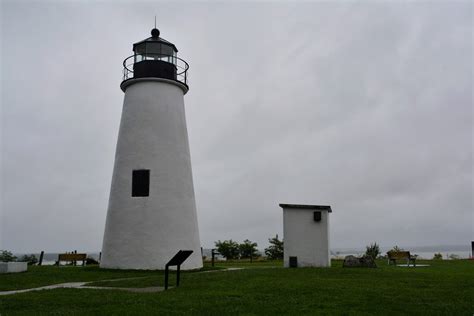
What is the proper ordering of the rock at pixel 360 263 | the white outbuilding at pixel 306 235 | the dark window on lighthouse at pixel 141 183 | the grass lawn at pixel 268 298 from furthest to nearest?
the dark window on lighthouse at pixel 141 183 < the white outbuilding at pixel 306 235 < the rock at pixel 360 263 < the grass lawn at pixel 268 298

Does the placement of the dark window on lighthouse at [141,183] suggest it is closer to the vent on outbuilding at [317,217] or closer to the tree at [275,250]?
the vent on outbuilding at [317,217]

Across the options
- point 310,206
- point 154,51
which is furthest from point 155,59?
point 310,206

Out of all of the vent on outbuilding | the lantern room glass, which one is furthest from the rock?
the lantern room glass

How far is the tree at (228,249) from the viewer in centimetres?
3525

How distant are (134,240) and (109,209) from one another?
2094 mm

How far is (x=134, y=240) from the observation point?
793 inches

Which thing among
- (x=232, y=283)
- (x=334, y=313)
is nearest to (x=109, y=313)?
(x=334, y=313)

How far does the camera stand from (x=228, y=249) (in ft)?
116

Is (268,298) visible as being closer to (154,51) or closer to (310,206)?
(310,206)

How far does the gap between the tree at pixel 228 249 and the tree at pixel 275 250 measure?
228 cm

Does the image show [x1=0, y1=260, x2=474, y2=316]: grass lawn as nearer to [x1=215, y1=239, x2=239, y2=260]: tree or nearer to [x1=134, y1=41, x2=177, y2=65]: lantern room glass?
[x1=134, y1=41, x2=177, y2=65]: lantern room glass

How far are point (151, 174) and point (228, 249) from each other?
16147 millimetres

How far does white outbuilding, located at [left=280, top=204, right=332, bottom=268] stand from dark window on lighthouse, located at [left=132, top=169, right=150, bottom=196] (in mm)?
5796

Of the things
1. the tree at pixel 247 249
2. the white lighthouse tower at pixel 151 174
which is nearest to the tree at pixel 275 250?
the tree at pixel 247 249
